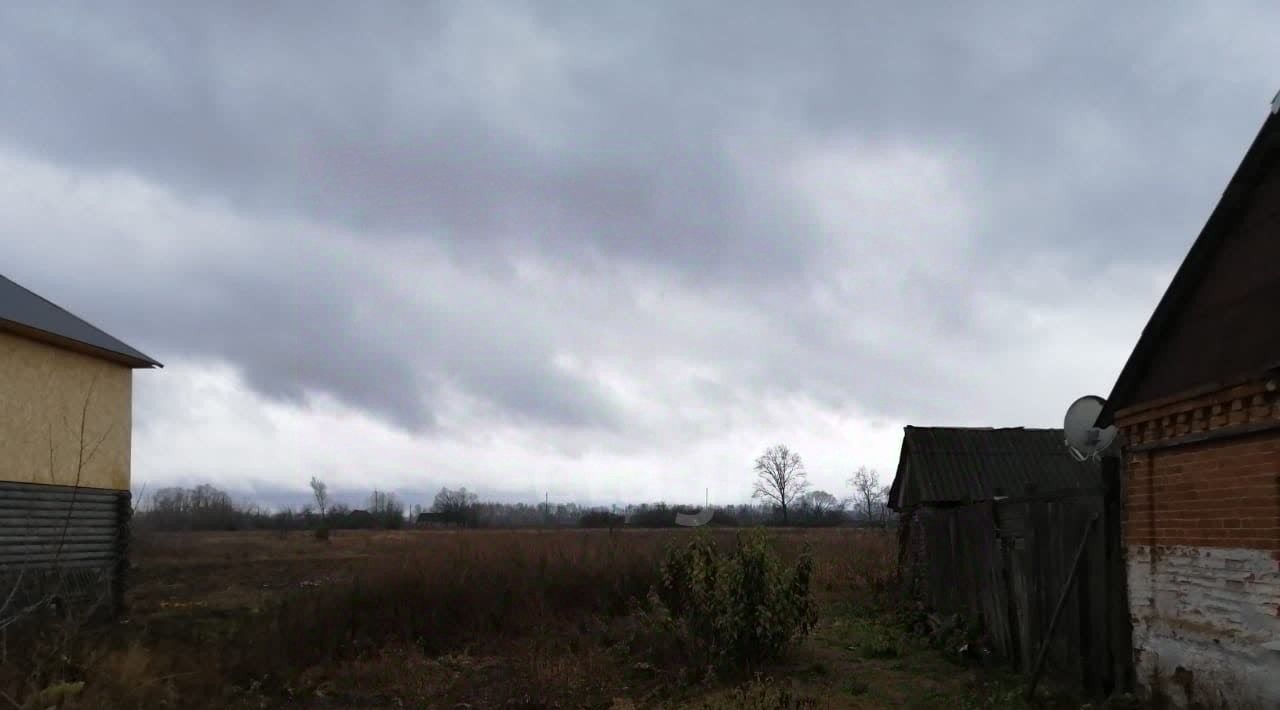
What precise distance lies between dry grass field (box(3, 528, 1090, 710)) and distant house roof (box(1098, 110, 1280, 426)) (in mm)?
3162

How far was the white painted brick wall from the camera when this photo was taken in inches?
238

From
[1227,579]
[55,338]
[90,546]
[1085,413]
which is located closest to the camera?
[1227,579]

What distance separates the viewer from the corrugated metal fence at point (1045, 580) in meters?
8.01

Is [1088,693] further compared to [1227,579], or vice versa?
[1088,693]

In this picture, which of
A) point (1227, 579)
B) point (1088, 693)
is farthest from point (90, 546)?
point (1227, 579)

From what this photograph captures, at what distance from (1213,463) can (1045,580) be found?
8.78ft

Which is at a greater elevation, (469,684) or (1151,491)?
(1151,491)

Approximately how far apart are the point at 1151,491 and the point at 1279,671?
1.88 m

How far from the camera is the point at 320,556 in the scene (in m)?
→ 36.0

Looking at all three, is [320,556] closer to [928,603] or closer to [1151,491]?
[928,603]

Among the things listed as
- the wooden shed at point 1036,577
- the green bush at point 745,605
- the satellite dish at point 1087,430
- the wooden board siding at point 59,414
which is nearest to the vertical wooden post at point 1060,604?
the wooden shed at point 1036,577

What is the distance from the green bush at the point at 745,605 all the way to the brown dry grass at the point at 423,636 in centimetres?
66

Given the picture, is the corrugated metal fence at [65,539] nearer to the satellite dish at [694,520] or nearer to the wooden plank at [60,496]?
the wooden plank at [60,496]

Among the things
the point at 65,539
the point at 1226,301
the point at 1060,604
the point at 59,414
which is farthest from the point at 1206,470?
the point at 59,414
